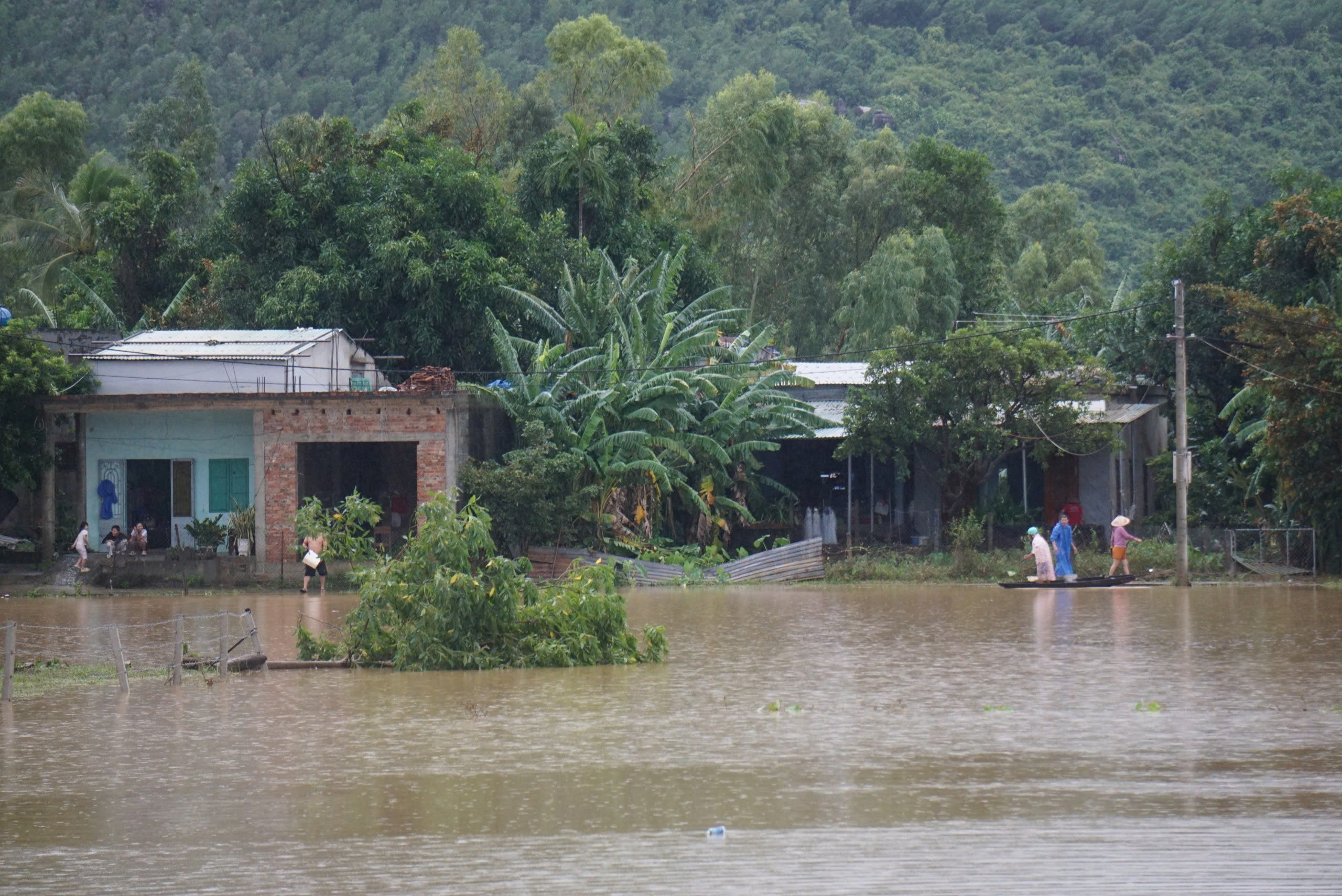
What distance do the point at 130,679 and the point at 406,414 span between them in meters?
15.2

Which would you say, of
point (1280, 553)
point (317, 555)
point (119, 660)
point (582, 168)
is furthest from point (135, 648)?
point (582, 168)

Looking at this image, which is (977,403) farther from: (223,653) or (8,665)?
(8,665)

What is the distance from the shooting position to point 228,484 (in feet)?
111

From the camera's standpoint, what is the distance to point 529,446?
3319 cm

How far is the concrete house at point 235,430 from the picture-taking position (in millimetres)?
32312

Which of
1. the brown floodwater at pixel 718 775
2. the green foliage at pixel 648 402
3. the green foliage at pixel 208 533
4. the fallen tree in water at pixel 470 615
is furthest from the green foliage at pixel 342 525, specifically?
the fallen tree in water at pixel 470 615

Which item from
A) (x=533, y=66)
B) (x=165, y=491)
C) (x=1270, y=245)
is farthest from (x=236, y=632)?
(x=533, y=66)

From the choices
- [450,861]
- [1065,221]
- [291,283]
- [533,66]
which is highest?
[533,66]

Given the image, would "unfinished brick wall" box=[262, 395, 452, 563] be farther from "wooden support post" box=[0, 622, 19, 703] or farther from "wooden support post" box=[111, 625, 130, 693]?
"wooden support post" box=[0, 622, 19, 703]

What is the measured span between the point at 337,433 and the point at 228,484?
319 centimetres

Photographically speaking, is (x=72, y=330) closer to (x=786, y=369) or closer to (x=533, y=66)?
(x=786, y=369)

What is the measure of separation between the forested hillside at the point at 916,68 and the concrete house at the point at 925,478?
39.0m

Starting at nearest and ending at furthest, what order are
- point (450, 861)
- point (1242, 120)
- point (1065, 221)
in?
point (450, 861) < point (1065, 221) < point (1242, 120)

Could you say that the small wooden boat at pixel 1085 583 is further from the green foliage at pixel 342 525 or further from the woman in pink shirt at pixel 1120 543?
the green foliage at pixel 342 525
